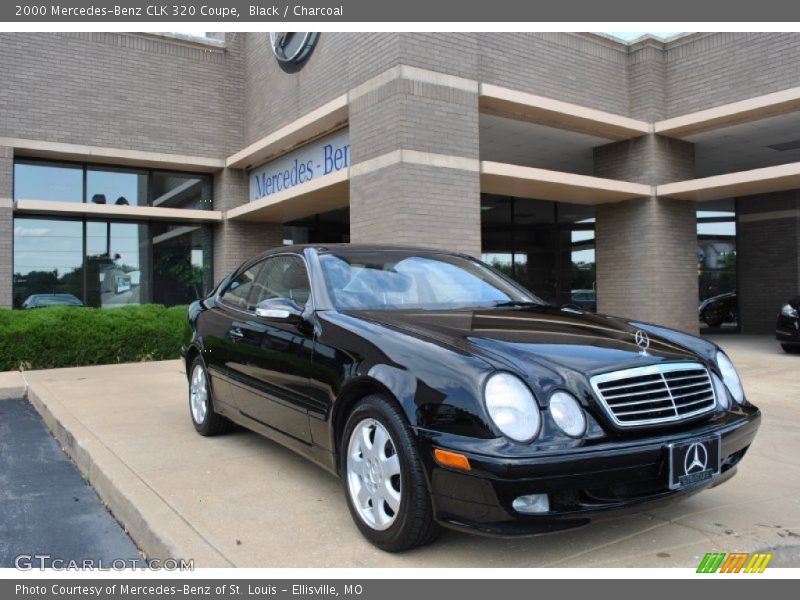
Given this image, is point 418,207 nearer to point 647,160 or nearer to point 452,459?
point 647,160

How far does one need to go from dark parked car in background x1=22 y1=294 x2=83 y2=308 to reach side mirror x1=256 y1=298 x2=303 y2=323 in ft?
35.4

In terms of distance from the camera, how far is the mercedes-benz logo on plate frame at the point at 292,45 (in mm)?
11586

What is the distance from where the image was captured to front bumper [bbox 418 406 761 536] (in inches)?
101

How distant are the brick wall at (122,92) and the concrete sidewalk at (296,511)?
8.73 m

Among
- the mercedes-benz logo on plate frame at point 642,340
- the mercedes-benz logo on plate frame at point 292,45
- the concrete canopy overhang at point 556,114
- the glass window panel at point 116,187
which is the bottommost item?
the mercedes-benz logo on plate frame at point 642,340

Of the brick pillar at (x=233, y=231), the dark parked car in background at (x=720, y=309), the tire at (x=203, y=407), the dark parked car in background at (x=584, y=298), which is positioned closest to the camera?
the tire at (x=203, y=407)

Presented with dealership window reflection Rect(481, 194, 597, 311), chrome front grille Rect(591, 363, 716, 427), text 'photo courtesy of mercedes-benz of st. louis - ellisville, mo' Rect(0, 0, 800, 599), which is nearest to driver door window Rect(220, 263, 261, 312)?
text 'photo courtesy of mercedes-benz of st. louis - ellisville, mo' Rect(0, 0, 800, 599)

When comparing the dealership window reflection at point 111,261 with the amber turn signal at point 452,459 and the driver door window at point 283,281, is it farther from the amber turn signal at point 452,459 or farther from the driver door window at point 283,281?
the amber turn signal at point 452,459

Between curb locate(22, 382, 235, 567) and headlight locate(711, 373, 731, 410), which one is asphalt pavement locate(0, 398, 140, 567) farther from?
headlight locate(711, 373, 731, 410)

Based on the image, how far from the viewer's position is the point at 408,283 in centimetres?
412

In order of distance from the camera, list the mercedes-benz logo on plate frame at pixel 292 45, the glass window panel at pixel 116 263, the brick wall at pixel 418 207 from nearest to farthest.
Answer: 1. the brick wall at pixel 418 207
2. the mercedes-benz logo on plate frame at pixel 292 45
3. the glass window panel at pixel 116 263

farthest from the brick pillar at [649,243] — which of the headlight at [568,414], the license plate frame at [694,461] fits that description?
the headlight at [568,414]
